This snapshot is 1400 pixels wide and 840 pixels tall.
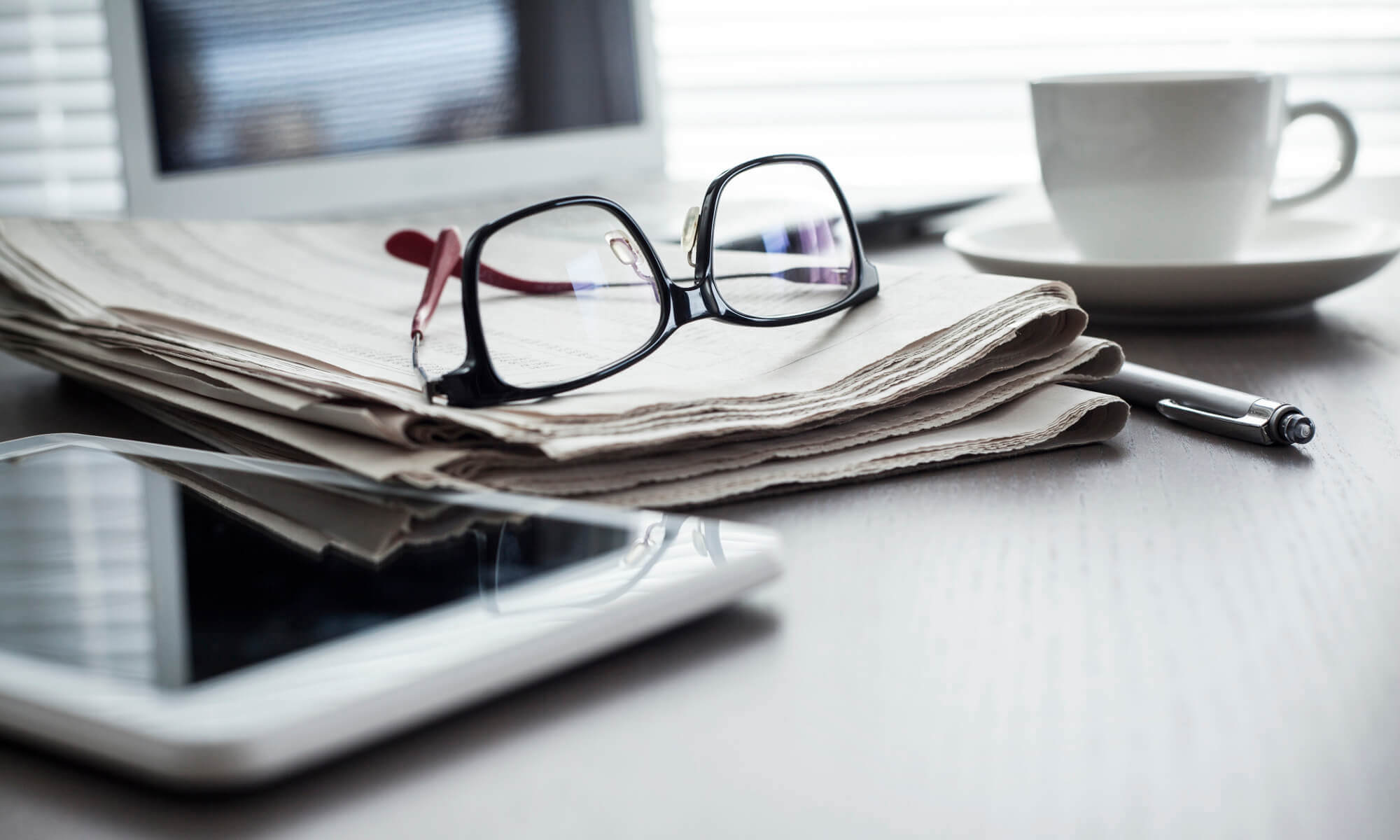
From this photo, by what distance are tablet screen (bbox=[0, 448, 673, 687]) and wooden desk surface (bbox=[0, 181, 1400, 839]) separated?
25mm

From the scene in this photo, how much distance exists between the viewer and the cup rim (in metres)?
0.58

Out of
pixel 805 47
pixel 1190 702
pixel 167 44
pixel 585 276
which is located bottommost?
pixel 1190 702

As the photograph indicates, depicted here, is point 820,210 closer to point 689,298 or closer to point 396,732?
point 689,298

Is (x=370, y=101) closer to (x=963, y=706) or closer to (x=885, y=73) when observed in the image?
(x=963, y=706)

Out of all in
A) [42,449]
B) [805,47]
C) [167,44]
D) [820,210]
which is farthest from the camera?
[805,47]

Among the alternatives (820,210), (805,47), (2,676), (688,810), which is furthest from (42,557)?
(805,47)

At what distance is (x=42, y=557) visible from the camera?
30cm

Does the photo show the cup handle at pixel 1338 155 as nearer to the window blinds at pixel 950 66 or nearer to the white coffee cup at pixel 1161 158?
the white coffee cup at pixel 1161 158

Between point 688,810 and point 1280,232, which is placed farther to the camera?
point 1280,232

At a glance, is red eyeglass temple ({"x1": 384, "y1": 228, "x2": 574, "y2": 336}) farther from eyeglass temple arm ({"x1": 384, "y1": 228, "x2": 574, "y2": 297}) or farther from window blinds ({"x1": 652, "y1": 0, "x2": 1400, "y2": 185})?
window blinds ({"x1": 652, "y1": 0, "x2": 1400, "y2": 185})

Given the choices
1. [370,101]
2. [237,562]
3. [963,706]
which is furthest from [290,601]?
[370,101]

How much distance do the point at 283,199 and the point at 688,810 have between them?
2.64 ft

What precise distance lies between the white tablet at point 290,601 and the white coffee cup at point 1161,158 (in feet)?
1.34

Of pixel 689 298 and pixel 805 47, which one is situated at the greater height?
pixel 805 47
